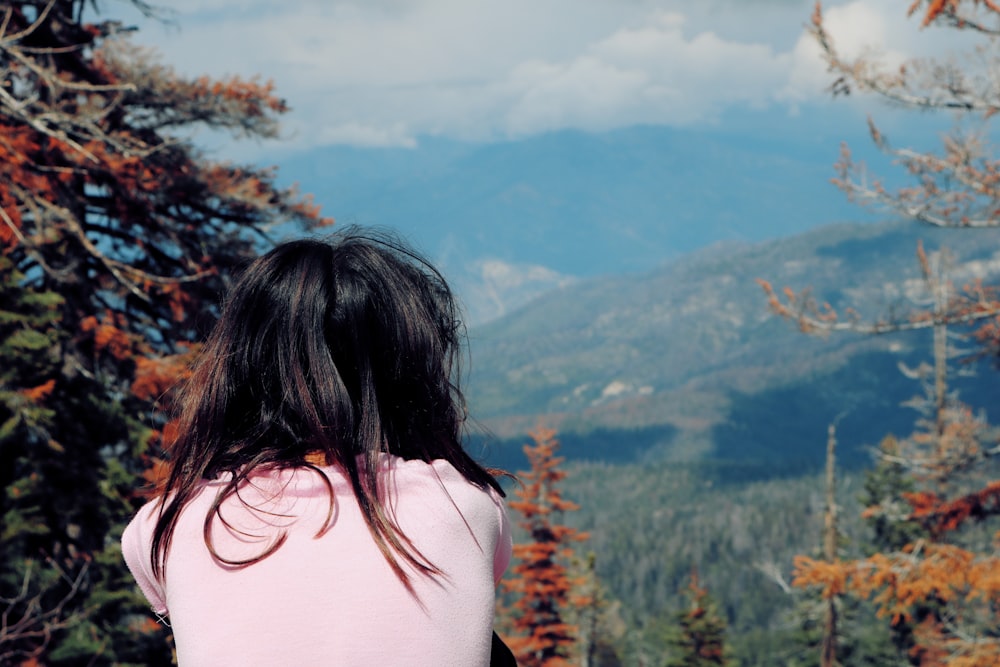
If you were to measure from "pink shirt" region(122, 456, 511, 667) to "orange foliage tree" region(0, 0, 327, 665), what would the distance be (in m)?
6.05

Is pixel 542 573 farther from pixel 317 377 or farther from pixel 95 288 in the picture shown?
pixel 317 377

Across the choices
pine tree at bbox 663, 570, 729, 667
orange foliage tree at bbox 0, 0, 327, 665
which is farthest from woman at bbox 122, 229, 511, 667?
pine tree at bbox 663, 570, 729, 667

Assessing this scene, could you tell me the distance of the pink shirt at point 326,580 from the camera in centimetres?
143

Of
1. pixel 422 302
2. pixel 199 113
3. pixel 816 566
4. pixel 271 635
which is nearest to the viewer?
pixel 271 635

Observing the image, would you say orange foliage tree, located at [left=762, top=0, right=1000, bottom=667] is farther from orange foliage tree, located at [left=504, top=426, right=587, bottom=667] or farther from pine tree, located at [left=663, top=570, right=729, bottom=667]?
pine tree, located at [left=663, top=570, right=729, bottom=667]

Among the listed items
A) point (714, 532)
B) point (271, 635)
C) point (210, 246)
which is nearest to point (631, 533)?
point (714, 532)

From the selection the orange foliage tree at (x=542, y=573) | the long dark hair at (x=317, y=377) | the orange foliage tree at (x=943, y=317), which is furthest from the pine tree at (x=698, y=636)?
the long dark hair at (x=317, y=377)

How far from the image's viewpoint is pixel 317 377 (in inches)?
64.2

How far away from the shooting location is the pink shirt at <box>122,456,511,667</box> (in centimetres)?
143

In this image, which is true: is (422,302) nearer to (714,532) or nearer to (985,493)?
(985,493)

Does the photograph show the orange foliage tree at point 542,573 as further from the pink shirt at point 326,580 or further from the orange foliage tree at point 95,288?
the pink shirt at point 326,580

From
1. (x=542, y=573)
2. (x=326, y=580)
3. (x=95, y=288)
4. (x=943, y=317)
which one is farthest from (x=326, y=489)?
(x=542, y=573)

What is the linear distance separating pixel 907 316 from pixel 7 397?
9.00 metres

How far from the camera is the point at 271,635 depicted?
55.9 inches
